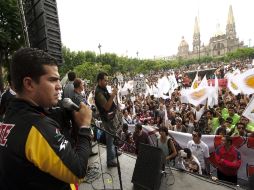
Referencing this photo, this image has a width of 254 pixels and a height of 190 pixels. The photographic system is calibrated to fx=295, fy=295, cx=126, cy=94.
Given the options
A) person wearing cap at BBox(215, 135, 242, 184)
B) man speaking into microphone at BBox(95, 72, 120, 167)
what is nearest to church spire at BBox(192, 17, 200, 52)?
person wearing cap at BBox(215, 135, 242, 184)

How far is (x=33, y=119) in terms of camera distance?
4.70 feet

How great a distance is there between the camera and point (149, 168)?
3.89 metres

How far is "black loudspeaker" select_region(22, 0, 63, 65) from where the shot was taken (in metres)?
4.45

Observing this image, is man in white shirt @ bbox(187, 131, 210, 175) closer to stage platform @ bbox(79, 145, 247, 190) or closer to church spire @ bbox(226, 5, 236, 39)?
stage platform @ bbox(79, 145, 247, 190)

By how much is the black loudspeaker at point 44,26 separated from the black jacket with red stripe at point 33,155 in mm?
3079

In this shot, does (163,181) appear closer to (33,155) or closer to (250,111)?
(33,155)

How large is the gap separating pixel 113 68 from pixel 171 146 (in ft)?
201

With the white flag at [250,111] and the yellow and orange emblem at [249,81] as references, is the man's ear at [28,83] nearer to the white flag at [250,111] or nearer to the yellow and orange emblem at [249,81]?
the white flag at [250,111]

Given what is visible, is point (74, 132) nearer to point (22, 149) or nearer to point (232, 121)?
point (22, 149)

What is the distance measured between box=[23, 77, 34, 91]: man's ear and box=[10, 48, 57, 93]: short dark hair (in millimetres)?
16

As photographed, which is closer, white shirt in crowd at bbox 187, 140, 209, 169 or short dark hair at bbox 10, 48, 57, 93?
short dark hair at bbox 10, 48, 57, 93

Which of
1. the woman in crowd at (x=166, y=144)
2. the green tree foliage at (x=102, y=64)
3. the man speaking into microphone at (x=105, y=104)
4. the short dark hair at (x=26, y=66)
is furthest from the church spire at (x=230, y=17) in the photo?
the short dark hair at (x=26, y=66)

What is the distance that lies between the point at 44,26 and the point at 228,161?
4778 millimetres

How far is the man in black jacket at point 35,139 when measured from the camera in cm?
139
